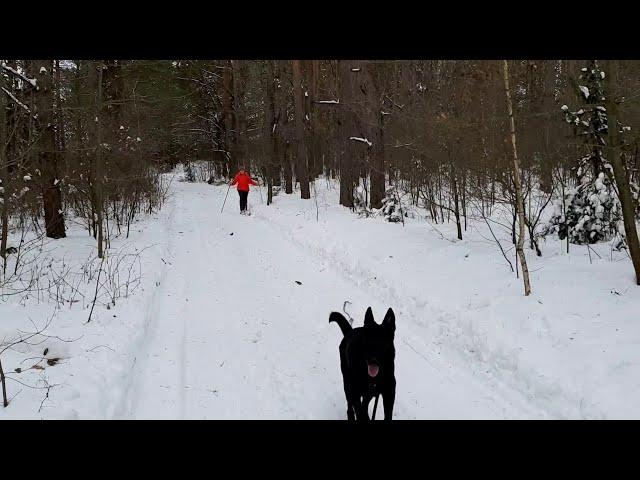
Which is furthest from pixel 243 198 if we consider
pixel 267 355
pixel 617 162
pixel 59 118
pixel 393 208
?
pixel 617 162

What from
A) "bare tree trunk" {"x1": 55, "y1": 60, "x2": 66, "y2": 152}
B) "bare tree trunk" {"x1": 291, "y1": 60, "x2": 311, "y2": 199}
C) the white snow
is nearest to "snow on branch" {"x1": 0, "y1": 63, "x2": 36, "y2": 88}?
"bare tree trunk" {"x1": 55, "y1": 60, "x2": 66, "y2": 152}

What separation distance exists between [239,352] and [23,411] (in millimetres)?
2437

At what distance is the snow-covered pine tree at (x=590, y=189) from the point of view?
7824 mm

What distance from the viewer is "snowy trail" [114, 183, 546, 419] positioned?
4.46 meters

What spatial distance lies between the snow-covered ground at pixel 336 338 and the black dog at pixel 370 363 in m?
0.63

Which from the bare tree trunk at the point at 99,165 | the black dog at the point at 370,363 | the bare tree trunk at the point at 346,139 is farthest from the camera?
the bare tree trunk at the point at 346,139

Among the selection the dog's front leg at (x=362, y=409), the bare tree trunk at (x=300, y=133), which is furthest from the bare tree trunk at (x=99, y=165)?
the bare tree trunk at (x=300, y=133)

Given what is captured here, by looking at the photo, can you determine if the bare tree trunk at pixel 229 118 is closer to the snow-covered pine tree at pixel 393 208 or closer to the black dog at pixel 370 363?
the snow-covered pine tree at pixel 393 208

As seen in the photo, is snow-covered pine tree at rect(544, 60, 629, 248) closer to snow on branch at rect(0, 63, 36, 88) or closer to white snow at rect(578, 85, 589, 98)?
white snow at rect(578, 85, 589, 98)

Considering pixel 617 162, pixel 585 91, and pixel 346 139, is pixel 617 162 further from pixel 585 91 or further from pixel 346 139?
pixel 346 139

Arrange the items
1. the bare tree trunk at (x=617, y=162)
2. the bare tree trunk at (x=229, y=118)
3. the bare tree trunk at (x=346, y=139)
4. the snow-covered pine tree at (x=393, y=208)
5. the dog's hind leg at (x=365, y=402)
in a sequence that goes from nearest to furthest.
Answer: the dog's hind leg at (x=365, y=402) → the bare tree trunk at (x=617, y=162) → the snow-covered pine tree at (x=393, y=208) → the bare tree trunk at (x=346, y=139) → the bare tree trunk at (x=229, y=118)

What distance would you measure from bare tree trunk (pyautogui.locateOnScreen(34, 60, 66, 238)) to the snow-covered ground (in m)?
2.73
